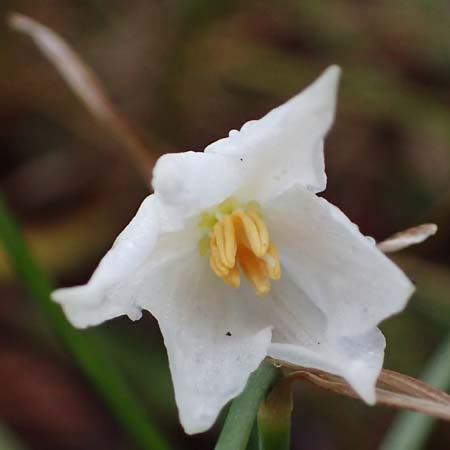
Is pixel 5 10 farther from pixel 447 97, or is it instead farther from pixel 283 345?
pixel 283 345

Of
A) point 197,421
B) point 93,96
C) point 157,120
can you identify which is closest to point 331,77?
point 197,421

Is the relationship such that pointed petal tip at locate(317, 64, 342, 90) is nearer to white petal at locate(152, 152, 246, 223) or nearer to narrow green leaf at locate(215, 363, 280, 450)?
white petal at locate(152, 152, 246, 223)

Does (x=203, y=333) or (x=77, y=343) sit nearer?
(x=203, y=333)

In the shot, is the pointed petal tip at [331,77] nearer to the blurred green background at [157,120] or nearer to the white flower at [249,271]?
the white flower at [249,271]

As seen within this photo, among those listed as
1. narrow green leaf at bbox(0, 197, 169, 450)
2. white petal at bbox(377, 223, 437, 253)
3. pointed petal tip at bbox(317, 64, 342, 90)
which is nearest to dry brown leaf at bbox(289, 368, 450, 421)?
white petal at bbox(377, 223, 437, 253)

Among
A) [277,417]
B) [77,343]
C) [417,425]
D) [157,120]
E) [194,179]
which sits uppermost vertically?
[194,179]

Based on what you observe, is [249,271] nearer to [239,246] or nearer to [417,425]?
[239,246]
